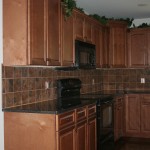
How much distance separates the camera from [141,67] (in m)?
5.87

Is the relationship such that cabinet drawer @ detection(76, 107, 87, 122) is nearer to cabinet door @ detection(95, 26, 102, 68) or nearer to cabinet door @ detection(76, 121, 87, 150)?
cabinet door @ detection(76, 121, 87, 150)

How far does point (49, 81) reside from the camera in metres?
4.08

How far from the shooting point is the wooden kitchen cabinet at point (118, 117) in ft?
17.0

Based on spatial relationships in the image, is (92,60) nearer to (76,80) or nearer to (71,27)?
(76,80)

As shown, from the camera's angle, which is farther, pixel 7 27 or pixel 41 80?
pixel 41 80

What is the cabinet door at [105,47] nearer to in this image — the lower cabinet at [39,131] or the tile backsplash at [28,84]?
the tile backsplash at [28,84]

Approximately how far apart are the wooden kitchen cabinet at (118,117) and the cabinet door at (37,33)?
7.88 ft

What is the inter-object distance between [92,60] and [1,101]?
2173mm

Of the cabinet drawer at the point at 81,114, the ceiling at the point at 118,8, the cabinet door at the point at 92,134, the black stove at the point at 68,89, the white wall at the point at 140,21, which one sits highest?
the ceiling at the point at 118,8

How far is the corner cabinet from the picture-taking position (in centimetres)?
295

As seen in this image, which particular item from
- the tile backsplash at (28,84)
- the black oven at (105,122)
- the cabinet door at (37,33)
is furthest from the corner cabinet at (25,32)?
the black oven at (105,122)

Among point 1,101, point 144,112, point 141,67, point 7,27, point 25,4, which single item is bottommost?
point 144,112

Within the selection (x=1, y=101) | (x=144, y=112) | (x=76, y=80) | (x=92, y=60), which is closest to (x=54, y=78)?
(x=76, y=80)

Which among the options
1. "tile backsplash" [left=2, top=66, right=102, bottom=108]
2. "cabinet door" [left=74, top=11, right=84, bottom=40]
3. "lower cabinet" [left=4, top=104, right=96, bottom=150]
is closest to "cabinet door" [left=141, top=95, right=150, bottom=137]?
"tile backsplash" [left=2, top=66, right=102, bottom=108]
